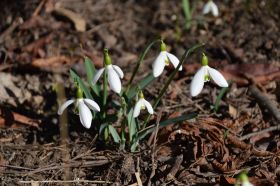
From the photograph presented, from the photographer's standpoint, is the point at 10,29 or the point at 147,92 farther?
the point at 10,29

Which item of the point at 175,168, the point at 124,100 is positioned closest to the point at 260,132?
the point at 175,168

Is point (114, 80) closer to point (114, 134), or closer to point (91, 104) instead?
point (91, 104)

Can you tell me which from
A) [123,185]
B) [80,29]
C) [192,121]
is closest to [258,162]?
[192,121]

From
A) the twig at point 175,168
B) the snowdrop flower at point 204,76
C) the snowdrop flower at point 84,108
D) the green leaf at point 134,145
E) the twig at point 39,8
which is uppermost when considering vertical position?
the twig at point 39,8

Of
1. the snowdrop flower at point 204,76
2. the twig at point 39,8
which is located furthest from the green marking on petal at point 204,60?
the twig at point 39,8

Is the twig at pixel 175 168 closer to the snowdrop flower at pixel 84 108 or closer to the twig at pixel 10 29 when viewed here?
the snowdrop flower at pixel 84 108

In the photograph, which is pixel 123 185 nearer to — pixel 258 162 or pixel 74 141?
pixel 74 141

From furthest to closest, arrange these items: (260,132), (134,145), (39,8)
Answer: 1. (39,8)
2. (260,132)
3. (134,145)
